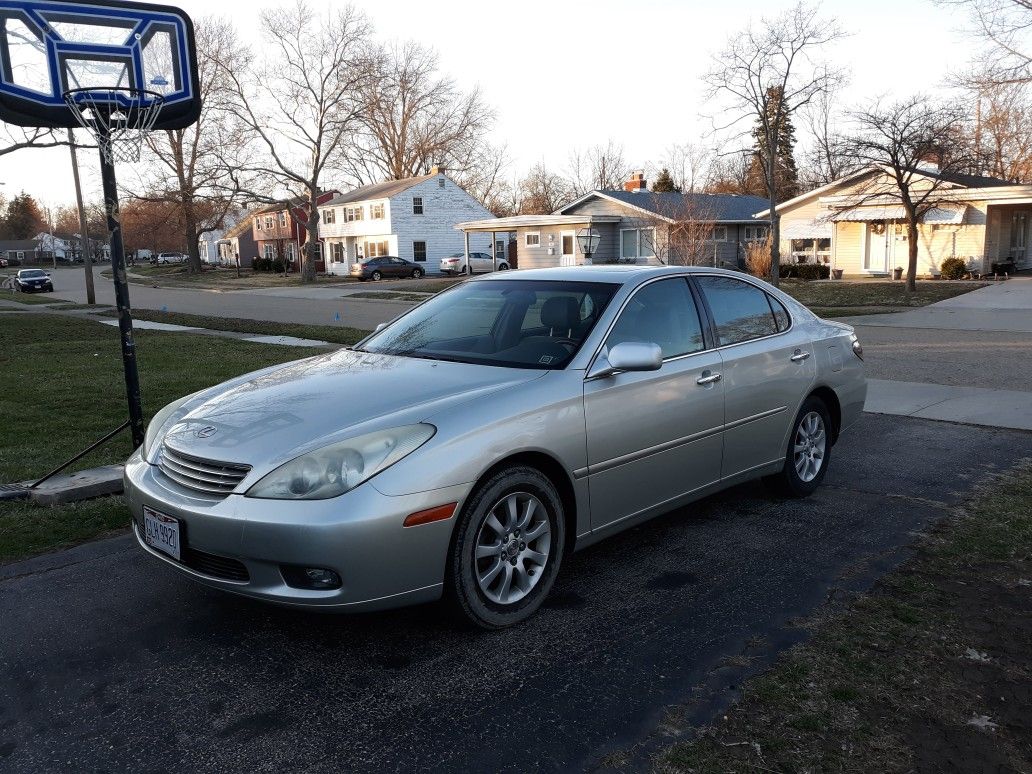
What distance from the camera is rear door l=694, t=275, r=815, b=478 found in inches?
195

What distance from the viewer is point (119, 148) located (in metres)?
6.73

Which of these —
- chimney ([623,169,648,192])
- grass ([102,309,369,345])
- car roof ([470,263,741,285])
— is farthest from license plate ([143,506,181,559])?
chimney ([623,169,648,192])

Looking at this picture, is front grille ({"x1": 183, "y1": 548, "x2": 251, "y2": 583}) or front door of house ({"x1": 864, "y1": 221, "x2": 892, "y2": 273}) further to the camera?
front door of house ({"x1": 864, "y1": 221, "x2": 892, "y2": 273})

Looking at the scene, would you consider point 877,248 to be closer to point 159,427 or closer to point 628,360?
Answer: point 628,360

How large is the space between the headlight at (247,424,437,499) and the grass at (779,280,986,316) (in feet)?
70.3

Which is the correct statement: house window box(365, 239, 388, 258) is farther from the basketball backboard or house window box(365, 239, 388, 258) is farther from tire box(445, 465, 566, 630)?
tire box(445, 465, 566, 630)

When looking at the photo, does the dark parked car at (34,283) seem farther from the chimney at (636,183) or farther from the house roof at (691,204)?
the chimney at (636,183)

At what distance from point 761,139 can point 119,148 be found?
47.7 meters

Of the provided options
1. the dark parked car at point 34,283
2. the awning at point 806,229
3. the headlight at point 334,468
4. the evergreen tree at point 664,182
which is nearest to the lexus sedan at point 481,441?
the headlight at point 334,468

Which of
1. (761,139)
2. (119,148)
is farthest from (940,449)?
(761,139)

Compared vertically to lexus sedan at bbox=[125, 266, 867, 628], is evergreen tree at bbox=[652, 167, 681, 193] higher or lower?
higher

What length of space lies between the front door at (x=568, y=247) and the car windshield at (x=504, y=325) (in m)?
38.6

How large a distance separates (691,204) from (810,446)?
32768 mm

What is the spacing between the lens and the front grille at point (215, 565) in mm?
3393
